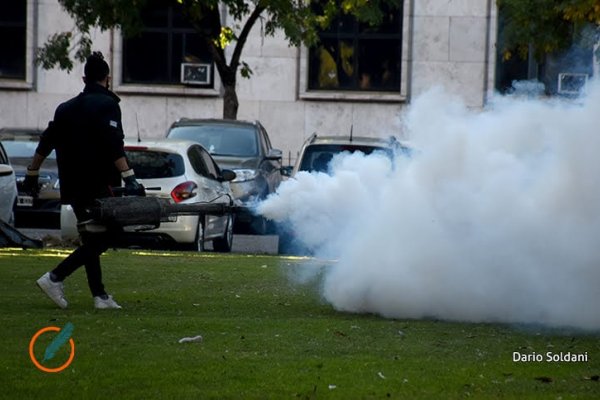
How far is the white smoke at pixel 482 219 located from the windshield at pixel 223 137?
44.8ft

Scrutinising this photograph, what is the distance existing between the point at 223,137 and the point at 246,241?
2340 mm

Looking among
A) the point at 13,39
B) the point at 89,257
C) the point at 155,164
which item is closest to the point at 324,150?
the point at 155,164

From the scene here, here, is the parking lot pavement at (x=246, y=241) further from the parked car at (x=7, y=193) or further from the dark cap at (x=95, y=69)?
the dark cap at (x=95, y=69)

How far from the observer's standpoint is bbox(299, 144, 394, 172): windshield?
20.4 m

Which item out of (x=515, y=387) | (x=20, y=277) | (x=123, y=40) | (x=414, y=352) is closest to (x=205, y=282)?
(x=20, y=277)

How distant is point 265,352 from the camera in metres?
9.84

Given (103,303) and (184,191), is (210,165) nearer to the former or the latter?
(184,191)

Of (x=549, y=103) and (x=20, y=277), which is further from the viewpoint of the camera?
(x=20, y=277)

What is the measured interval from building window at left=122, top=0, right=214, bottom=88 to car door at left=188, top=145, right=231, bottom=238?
14710 mm

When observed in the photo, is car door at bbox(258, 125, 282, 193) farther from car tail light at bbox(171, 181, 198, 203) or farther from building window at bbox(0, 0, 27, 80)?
building window at bbox(0, 0, 27, 80)

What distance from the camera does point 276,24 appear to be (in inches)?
1200

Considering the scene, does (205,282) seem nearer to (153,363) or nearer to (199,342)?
(199,342)

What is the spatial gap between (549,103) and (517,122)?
39 cm

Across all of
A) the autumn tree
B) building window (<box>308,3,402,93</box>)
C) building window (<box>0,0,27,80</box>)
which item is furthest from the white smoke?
building window (<box>0,0,27,80</box>)
